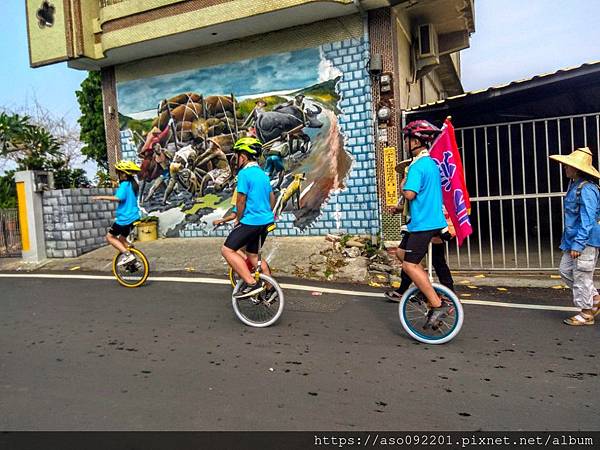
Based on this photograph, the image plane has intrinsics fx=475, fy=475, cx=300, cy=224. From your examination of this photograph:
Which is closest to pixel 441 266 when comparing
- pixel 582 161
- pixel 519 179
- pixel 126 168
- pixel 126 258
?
pixel 582 161

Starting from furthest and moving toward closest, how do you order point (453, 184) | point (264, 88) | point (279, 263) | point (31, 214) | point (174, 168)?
point (174, 168), point (264, 88), point (31, 214), point (279, 263), point (453, 184)

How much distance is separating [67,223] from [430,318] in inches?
350

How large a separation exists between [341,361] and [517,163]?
13.8m

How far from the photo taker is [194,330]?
198 inches

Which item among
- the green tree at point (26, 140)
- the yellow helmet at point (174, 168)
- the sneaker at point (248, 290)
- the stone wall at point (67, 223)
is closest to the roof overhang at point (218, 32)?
the green tree at point (26, 140)

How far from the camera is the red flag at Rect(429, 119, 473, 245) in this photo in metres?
5.49

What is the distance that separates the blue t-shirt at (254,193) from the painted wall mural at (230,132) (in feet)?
16.5

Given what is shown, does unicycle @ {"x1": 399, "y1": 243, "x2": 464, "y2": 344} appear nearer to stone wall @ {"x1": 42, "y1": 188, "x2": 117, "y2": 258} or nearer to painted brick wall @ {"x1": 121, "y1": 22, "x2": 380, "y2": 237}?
painted brick wall @ {"x1": 121, "y1": 22, "x2": 380, "y2": 237}

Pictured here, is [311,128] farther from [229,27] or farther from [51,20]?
[51,20]

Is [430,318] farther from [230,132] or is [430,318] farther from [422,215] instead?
[230,132]

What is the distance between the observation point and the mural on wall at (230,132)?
10.2 meters

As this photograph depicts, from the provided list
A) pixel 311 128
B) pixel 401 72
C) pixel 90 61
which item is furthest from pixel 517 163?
pixel 90 61

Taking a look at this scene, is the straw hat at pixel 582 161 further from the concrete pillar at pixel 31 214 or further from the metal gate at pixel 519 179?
the concrete pillar at pixel 31 214

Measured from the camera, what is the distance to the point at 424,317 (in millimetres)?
4738
